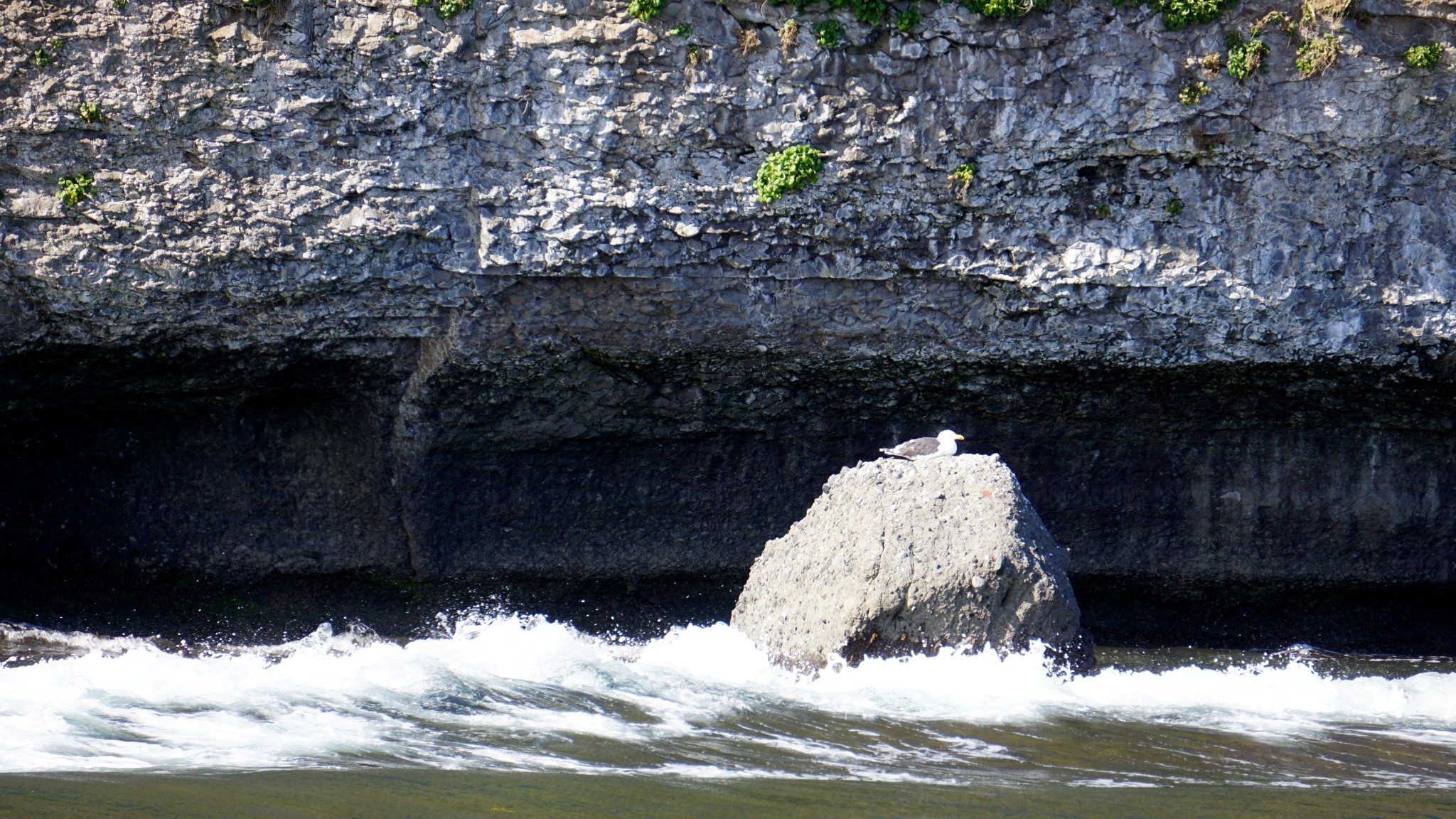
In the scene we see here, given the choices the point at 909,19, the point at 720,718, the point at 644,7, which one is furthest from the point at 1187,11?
the point at 720,718

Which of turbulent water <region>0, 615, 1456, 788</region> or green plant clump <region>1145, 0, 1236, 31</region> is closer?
turbulent water <region>0, 615, 1456, 788</region>

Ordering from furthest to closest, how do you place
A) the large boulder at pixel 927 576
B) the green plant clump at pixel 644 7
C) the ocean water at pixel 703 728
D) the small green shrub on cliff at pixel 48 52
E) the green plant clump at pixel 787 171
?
the green plant clump at pixel 787 171 < the green plant clump at pixel 644 7 < the small green shrub on cliff at pixel 48 52 < the large boulder at pixel 927 576 < the ocean water at pixel 703 728

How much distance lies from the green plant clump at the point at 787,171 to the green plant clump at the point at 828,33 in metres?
0.84

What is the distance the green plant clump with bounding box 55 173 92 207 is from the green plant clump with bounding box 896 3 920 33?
22.3ft

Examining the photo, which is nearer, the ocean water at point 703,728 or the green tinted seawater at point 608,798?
the green tinted seawater at point 608,798

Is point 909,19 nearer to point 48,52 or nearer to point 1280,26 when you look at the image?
point 1280,26

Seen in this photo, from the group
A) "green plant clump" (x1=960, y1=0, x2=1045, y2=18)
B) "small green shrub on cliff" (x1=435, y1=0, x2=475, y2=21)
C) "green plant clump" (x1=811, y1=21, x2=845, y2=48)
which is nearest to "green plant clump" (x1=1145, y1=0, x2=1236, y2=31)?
"green plant clump" (x1=960, y1=0, x2=1045, y2=18)

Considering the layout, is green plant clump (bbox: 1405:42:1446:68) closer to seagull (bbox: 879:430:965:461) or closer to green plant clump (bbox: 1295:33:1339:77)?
green plant clump (bbox: 1295:33:1339:77)

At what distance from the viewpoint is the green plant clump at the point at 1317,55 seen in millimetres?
9219

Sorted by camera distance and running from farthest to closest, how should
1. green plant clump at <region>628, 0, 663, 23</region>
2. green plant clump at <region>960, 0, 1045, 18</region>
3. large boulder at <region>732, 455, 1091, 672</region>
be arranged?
green plant clump at <region>960, 0, 1045, 18</region> → green plant clump at <region>628, 0, 663, 23</region> → large boulder at <region>732, 455, 1091, 672</region>

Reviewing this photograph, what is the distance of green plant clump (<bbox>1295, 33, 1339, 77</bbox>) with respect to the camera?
9.22 meters

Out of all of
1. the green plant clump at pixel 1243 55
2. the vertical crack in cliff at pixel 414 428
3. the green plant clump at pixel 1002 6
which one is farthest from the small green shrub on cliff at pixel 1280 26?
the vertical crack in cliff at pixel 414 428

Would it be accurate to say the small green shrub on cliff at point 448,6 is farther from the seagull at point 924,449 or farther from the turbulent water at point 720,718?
the turbulent water at point 720,718

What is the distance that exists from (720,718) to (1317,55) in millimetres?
7258
